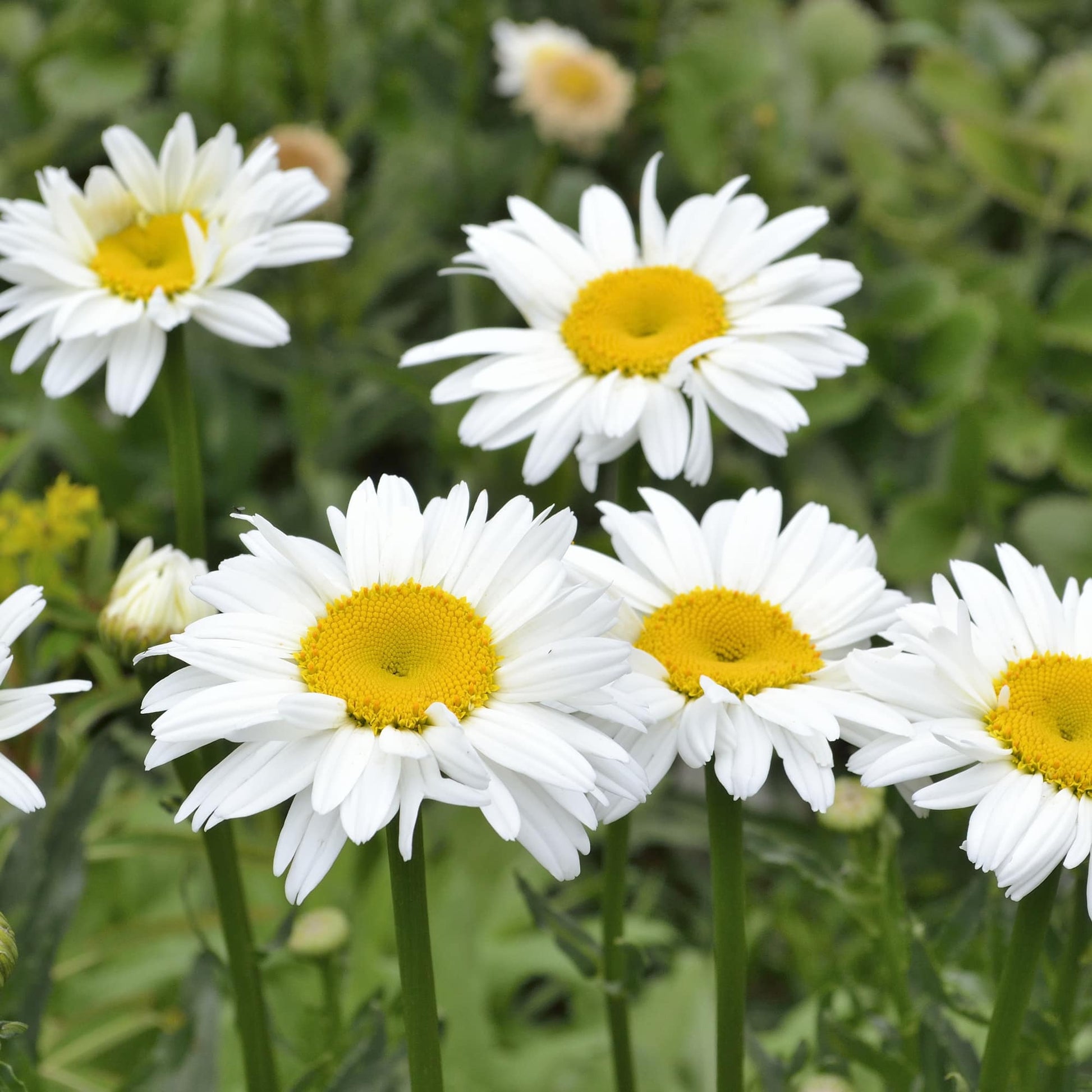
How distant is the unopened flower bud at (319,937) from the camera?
3.12ft

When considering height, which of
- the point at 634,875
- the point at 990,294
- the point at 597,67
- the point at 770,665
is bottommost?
the point at 770,665

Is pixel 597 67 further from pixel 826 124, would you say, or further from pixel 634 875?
pixel 634 875

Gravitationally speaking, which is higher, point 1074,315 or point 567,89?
point 567,89

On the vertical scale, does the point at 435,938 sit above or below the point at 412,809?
above

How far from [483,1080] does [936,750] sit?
0.71m

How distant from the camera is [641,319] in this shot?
34.0 inches

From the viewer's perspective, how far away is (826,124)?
219 cm

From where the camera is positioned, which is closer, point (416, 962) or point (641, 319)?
point (416, 962)

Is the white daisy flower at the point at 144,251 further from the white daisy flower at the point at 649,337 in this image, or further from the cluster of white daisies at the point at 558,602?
the white daisy flower at the point at 649,337

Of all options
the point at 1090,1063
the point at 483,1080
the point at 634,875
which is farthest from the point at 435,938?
the point at 1090,1063

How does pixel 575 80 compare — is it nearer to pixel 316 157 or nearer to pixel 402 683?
pixel 316 157

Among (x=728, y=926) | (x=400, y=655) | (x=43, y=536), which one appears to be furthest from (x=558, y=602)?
(x=43, y=536)

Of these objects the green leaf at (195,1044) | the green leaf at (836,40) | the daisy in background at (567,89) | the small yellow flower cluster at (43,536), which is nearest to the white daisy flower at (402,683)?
the green leaf at (195,1044)

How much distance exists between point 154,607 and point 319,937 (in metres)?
0.31
